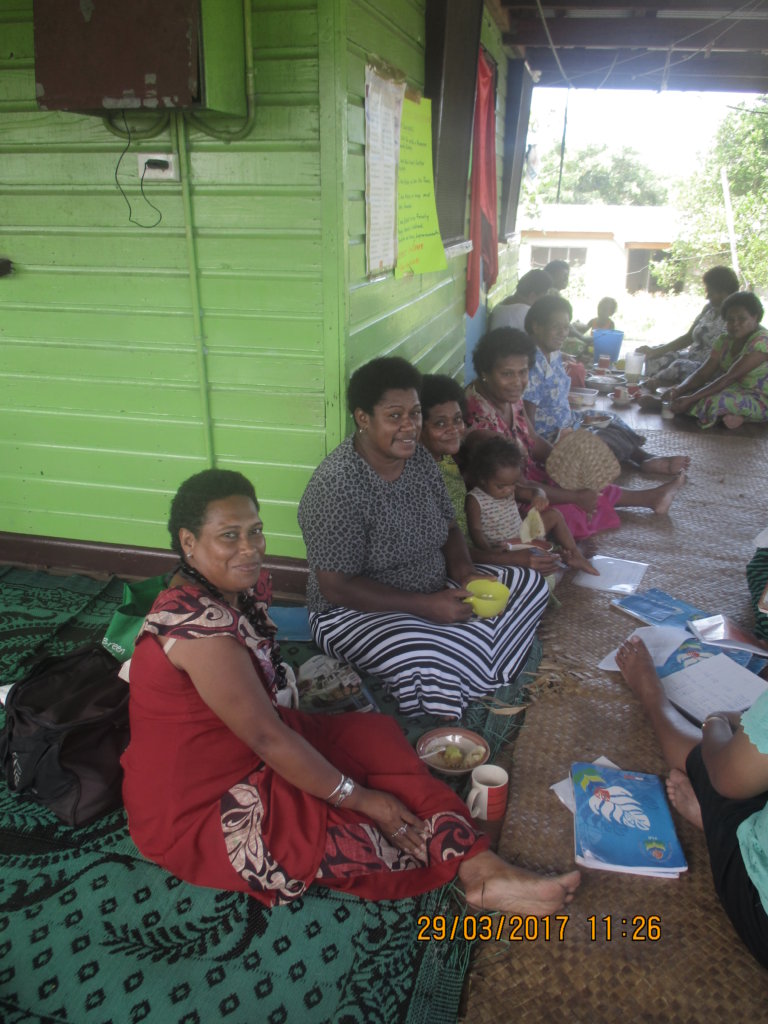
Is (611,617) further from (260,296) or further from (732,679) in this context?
(260,296)

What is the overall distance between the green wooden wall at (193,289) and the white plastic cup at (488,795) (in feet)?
4.82

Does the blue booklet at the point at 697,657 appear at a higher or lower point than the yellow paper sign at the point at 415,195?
lower

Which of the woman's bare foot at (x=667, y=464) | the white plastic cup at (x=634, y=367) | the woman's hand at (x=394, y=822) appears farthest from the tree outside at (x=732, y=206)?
the woman's hand at (x=394, y=822)

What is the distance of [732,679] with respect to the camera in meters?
2.50

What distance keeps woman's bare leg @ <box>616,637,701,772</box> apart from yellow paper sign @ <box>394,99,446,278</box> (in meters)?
1.90

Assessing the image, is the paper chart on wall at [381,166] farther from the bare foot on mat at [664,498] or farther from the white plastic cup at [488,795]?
the bare foot on mat at [664,498]

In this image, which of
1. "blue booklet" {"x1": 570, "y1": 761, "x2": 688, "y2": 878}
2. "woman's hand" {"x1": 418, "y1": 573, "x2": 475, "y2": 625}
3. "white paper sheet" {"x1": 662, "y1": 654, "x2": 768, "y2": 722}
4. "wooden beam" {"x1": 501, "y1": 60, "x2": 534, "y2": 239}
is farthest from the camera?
"wooden beam" {"x1": 501, "y1": 60, "x2": 534, "y2": 239}

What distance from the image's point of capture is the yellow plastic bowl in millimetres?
2633

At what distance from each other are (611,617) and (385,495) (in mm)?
1273

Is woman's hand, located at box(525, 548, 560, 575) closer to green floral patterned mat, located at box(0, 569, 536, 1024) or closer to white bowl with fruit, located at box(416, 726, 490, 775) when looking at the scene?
white bowl with fruit, located at box(416, 726, 490, 775)

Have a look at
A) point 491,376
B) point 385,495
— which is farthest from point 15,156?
point 491,376

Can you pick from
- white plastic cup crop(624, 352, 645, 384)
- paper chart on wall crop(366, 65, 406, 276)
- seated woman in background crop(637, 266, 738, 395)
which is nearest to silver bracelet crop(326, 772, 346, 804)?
paper chart on wall crop(366, 65, 406, 276)

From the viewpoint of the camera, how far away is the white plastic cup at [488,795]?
6.56 feet

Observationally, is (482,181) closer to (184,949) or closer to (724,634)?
(724,634)
